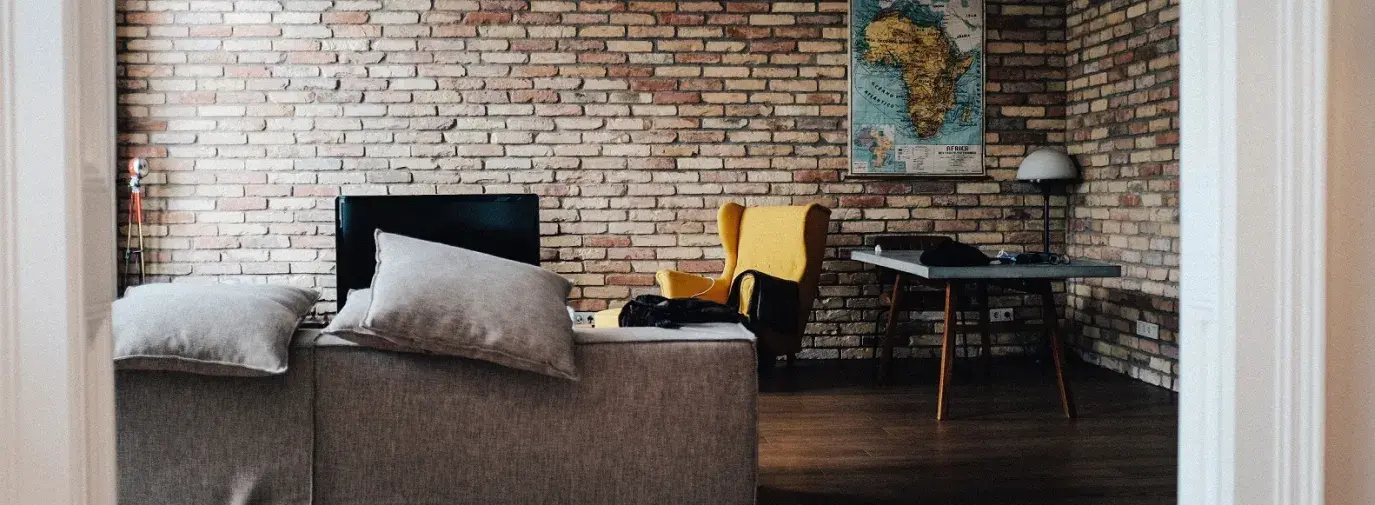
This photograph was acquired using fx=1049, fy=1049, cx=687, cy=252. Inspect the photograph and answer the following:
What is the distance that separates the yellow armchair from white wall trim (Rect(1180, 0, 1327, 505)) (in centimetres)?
339

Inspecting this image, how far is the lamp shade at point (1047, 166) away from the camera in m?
5.41

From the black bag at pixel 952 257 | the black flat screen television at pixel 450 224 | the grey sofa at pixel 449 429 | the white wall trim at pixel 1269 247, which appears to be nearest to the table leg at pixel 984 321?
the black bag at pixel 952 257

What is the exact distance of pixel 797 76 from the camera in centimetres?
568

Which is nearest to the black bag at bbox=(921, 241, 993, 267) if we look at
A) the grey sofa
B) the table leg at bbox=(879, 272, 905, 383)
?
the table leg at bbox=(879, 272, 905, 383)

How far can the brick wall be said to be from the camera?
546cm

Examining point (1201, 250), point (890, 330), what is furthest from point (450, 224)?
point (1201, 250)

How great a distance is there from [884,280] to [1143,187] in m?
1.40

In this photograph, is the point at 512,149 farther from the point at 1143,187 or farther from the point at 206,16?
the point at 1143,187

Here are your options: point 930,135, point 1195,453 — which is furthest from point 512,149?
point 1195,453

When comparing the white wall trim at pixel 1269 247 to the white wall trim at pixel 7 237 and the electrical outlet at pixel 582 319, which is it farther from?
the electrical outlet at pixel 582 319

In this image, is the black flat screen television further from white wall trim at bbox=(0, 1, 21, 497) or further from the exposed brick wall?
white wall trim at bbox=(0, 1, 21, 497)

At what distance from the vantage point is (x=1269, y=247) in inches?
55.2

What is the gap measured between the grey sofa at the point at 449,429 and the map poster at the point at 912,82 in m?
3.51

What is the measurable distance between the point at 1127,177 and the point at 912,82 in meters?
1.21
